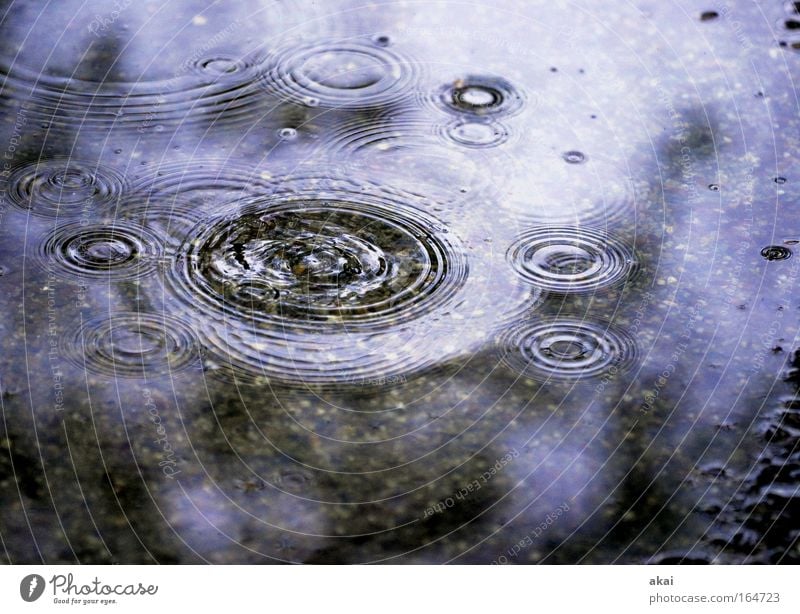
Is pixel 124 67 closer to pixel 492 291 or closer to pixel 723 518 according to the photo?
pixel 492 291

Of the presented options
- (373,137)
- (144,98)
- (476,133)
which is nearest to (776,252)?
(476,133)

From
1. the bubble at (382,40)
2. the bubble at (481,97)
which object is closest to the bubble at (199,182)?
the bubble at (481,97)

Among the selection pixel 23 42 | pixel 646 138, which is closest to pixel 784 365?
pixel 646 138

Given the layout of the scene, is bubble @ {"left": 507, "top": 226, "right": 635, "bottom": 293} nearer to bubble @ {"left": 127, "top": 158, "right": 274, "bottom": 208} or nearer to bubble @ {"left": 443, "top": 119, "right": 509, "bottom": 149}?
bubble @ {"left": 443, "top": 119, "right": 509, "bottom": 149}

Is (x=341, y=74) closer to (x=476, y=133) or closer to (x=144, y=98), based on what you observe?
(x=476, y=133)

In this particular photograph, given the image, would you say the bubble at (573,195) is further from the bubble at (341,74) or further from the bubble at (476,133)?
the bubble at (341,74)

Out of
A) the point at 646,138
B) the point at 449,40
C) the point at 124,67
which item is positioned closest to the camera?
the point at 646,138
